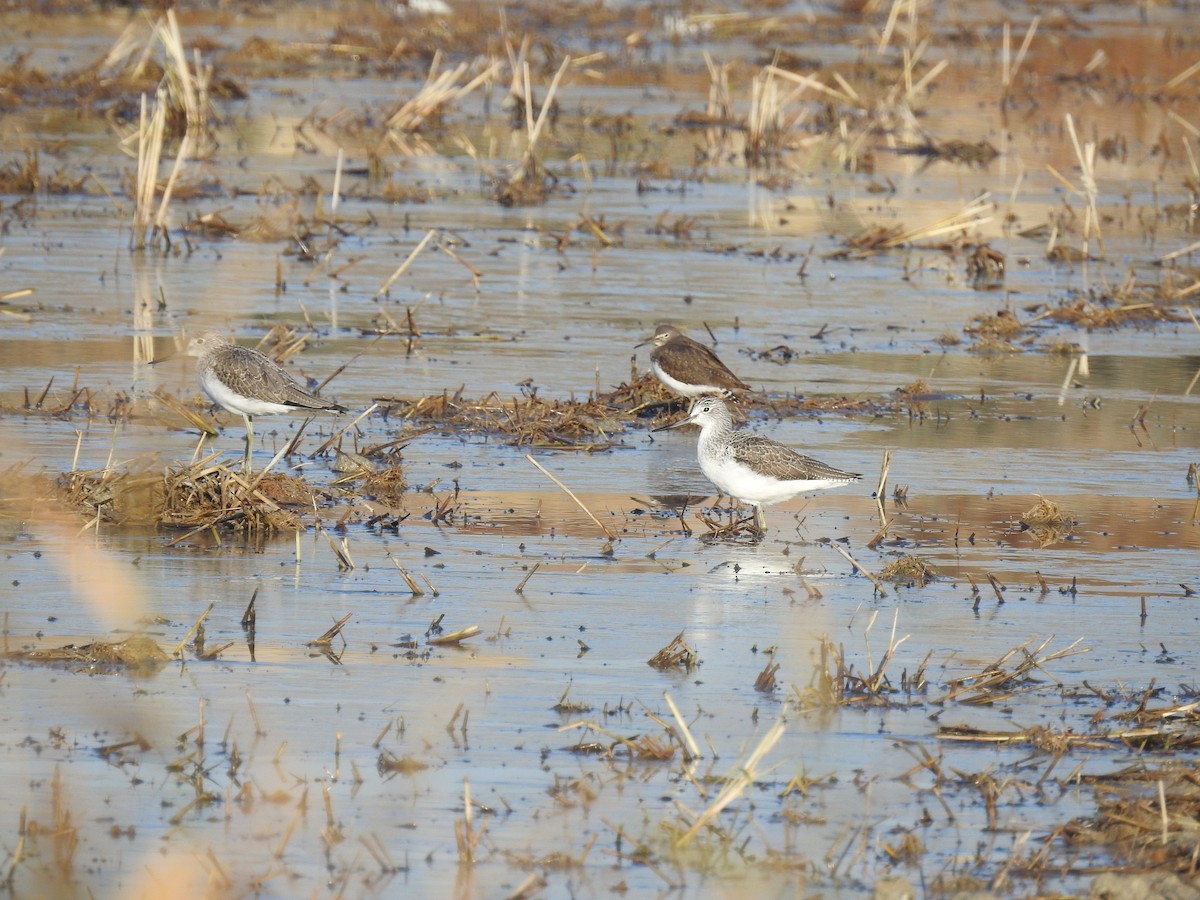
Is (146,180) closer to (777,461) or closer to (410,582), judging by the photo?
(777,461)

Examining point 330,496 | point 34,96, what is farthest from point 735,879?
point 34,96

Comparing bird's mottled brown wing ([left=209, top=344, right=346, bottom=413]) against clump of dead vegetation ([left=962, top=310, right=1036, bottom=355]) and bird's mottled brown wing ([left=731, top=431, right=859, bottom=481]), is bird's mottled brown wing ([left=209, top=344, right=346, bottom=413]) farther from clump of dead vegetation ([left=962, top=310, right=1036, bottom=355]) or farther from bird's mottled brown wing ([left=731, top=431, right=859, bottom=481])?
clump of dead vegetation ([left=962, top=310, right=1036, bottom=355])

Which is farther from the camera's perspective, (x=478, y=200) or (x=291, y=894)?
(x=478, y=200)

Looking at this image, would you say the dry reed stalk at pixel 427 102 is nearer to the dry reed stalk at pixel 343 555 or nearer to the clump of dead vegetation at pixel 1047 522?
the clump of dead vegetation at pixel 1047 522

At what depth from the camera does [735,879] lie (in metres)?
5.75

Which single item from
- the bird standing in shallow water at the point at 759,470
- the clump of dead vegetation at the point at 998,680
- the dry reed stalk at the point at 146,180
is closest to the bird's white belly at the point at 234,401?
the bird standing in shallow water at the point at 759,470

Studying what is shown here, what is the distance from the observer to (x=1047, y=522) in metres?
9.98

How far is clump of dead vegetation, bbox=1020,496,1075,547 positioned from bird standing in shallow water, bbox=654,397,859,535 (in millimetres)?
954

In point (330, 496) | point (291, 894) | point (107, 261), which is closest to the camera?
point (291, 894)

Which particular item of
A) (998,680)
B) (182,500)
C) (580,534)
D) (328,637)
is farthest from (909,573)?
(182,500)

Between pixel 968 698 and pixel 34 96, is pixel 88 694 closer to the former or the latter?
pixel 968 698

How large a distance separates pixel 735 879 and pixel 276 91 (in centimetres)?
2402

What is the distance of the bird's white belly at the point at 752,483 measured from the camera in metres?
9.63

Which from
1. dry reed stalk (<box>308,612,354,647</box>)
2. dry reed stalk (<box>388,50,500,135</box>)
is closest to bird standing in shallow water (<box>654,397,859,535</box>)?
dry reed stalk (<box>308,612,354,647</box>)
